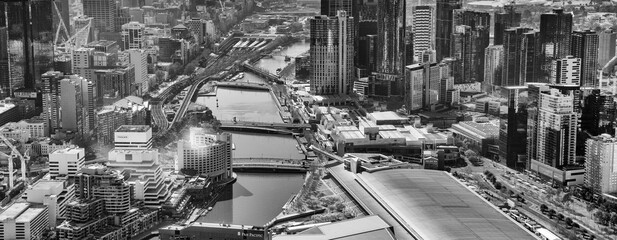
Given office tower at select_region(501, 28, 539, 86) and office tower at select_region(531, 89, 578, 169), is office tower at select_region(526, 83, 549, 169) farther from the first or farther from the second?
office tower at select_region(501, 28, 539, 86)

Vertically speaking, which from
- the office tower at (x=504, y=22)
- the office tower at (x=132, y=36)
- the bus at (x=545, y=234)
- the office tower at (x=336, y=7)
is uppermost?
the office tower at (x=336, y=7)

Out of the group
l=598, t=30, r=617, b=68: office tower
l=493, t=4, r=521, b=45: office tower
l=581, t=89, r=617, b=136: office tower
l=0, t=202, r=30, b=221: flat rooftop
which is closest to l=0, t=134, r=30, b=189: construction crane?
l=0, t=202, r=30, b=221: flat rooftop

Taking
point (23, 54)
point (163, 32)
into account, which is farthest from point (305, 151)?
point (163, 32)

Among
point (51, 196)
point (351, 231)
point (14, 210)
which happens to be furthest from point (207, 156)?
point (351, 231)

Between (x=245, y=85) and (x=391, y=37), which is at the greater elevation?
(x=391, y=37)

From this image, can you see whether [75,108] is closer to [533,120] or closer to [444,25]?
[533,120]

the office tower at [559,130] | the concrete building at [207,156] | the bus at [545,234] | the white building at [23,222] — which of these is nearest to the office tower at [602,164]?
the office tower at [559,130]

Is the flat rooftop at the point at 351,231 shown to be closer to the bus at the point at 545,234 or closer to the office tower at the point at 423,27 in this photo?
the bus at the point at 545,234
